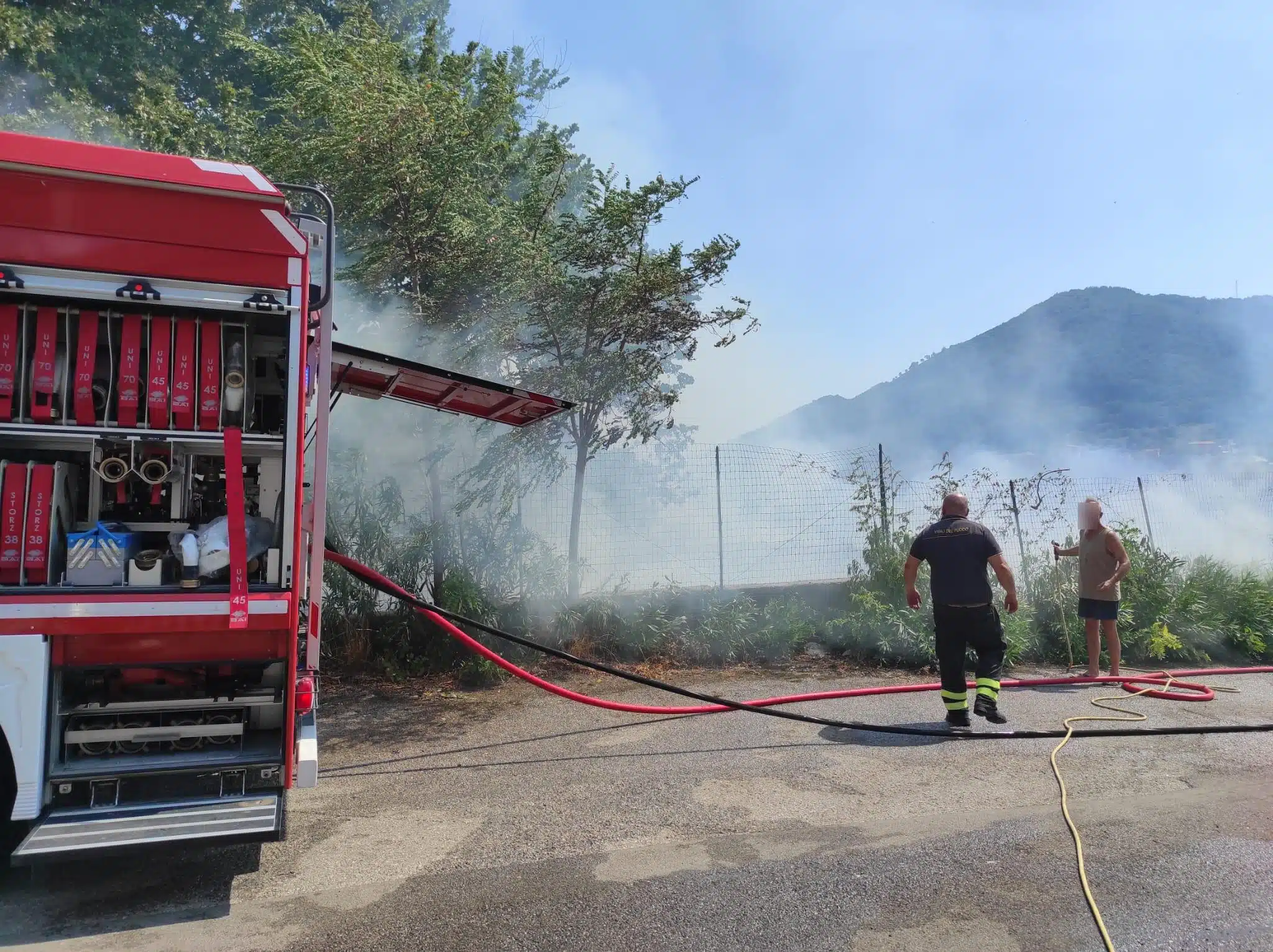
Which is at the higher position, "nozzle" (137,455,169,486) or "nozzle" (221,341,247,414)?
"nozzle" (221,341,247,414)

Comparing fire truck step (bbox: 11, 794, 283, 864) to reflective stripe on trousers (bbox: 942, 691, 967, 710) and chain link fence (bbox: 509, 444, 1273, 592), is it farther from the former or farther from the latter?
chain link fence (bbox: 509, 444, 1273, 592)

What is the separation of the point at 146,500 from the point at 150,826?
4.51 feet

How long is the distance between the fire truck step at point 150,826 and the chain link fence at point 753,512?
5278 mm

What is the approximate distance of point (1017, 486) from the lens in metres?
10.2

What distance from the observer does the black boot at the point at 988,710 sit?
6.33 metres

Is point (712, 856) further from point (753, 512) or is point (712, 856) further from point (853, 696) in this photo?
point (753, 512)

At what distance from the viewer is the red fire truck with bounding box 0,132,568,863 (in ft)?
10.8

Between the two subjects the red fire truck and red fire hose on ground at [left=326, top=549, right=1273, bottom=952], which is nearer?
the red fire truck

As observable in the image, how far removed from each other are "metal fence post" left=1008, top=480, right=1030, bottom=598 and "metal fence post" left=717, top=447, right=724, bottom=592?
3.62 metres

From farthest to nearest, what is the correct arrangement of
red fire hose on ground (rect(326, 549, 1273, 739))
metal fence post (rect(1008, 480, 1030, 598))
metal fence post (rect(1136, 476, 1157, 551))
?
metal fence post (rect(1136, 476, 1157, 551)), metal fence post (rect(1008, 480, 1030, 598)), red fire hose on ground (rect(326, 549, 1273, 739))

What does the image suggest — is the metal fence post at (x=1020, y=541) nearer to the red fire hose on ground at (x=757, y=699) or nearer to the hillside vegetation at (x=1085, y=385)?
the red fire hose on ground at (x=757, y=699)

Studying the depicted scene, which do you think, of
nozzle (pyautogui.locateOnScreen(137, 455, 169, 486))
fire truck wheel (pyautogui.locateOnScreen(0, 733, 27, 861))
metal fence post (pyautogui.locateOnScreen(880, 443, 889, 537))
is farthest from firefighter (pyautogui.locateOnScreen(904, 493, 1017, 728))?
fire truck wheel (pyautogui.locateOnScreen(0, 733, 27, 861))

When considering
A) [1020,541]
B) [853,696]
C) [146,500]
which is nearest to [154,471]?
[146,500]

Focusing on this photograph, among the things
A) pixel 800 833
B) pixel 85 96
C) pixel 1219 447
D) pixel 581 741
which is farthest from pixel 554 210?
pixel 1219 447
